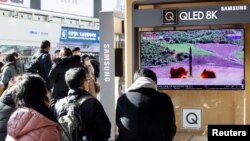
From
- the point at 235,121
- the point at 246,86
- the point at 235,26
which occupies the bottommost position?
the point at 235,121

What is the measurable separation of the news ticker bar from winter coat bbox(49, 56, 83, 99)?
3247mm

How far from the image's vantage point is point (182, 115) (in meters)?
6.54

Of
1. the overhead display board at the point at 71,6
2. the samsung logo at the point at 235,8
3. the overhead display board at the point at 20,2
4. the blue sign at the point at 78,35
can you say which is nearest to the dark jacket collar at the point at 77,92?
the samsung logo at the point at 235,8

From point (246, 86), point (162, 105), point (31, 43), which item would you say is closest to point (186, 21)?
point (246, 86)

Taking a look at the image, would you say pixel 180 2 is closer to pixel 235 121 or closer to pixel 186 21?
pixel 186 21

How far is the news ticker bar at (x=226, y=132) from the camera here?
3.72 meters

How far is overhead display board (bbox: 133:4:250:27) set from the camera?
19.2ft

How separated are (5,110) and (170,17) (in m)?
2.89

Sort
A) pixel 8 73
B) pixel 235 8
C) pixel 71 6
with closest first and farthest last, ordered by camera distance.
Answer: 1. pixel 235 8
2. pixel 8 73
3. pixel 71 6

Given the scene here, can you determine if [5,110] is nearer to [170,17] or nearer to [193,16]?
[170,17]

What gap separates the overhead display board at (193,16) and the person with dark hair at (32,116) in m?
3.30

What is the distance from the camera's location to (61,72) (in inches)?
264

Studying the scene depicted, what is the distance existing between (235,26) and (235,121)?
1281 mm

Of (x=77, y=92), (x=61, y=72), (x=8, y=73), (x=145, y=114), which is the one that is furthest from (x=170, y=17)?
(x=8, y=73)
